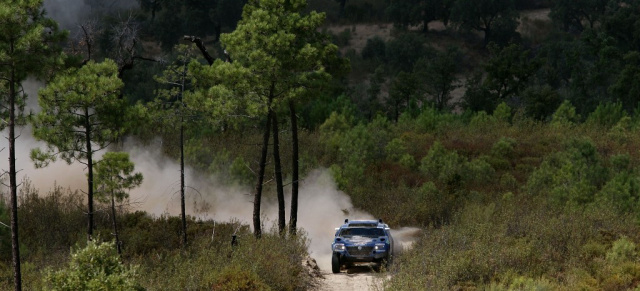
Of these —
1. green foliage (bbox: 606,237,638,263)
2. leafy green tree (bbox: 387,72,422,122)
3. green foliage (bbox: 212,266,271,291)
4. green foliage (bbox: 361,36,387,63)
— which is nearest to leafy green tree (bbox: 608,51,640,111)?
leafy green tree (bbox: 387,72,422,122)

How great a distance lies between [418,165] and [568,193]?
1312cm

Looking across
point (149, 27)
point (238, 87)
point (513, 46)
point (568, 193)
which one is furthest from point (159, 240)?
point (149, 27)

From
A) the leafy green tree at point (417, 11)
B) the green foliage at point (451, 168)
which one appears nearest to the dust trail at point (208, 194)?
the green foliage at point (451, 168)

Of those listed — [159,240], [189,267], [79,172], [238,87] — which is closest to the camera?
[189,267]

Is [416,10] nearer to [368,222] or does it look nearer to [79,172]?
[79,172]

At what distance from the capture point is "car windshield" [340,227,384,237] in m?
25.9

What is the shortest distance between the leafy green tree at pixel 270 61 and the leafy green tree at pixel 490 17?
66.7 m

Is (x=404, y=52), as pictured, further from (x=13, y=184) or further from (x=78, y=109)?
(x=13, y=184)

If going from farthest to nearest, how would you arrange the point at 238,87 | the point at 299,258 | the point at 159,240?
the point at 159,240 → the point at 238,87 → the point at 299,258

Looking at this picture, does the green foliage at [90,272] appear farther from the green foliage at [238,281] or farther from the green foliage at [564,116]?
the green foliage at [564,116]

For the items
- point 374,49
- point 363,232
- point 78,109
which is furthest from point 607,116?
point 374,49

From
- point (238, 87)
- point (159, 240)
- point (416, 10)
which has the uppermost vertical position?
point (416, 10)

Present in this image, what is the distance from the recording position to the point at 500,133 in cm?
5222

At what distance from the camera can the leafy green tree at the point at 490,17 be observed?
93300mm
